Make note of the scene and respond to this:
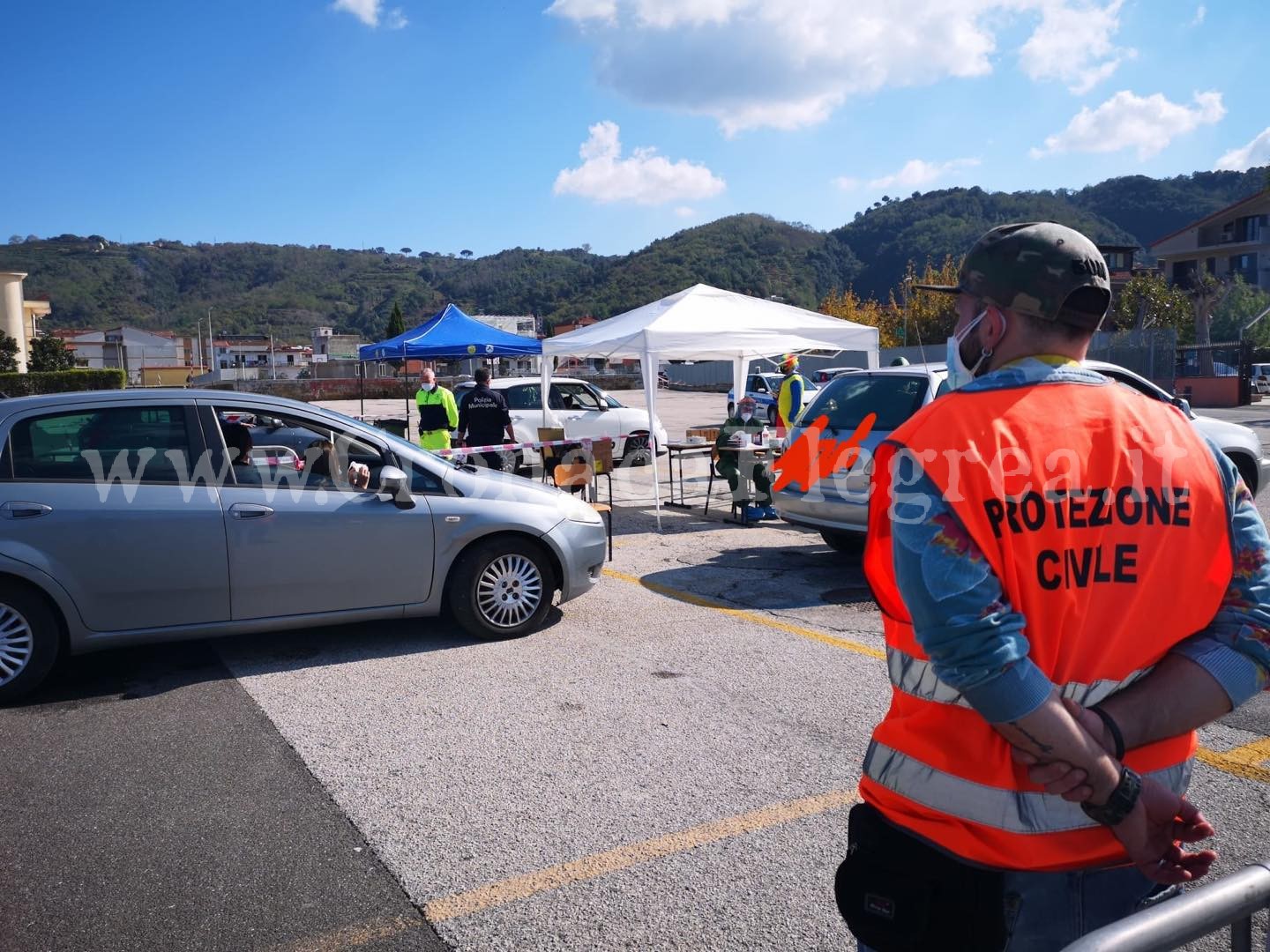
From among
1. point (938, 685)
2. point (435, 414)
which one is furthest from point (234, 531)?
point (435, 414)

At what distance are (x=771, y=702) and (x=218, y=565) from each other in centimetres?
327

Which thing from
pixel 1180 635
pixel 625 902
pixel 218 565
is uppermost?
pixel 1180 635

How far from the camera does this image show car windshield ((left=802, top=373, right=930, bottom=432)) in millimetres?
8477

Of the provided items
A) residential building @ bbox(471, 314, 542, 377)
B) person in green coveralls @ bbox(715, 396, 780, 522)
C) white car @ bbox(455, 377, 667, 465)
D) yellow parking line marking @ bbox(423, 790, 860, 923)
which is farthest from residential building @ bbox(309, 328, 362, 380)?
yellow parking line marking @ bbox(423, 790, 860, 923)

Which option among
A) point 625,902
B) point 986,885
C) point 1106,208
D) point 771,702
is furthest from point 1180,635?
point 1106,208

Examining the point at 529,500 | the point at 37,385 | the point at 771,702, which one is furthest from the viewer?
the point at 37,385

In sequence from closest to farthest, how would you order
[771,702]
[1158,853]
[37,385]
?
1. [1158,853]
2. [771,702]
3. [37,385]

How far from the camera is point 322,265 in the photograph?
6639 inches

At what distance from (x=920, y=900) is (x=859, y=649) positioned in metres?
4.68

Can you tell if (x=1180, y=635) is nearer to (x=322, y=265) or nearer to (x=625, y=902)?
(x=625, y=902)

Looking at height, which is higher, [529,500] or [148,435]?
[148,435]

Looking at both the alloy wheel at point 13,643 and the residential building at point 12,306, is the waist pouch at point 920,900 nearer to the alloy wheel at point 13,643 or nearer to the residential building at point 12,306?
the alloy wheel at point 13,643

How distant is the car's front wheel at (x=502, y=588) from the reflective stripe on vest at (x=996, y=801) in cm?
485

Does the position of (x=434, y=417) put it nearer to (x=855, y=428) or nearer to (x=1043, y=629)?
(x=855, y=428)
